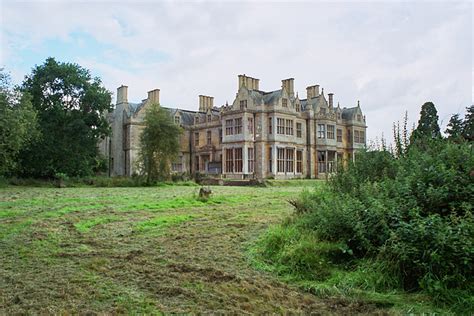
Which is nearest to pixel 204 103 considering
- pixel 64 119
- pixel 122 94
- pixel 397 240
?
pixel 122 94

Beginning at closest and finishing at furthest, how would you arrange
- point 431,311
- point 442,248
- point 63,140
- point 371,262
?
point 431,311
point 442,248
point 371,262
point 63,140

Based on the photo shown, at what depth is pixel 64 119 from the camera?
3569 cm

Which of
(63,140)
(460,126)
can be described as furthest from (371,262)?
(63,140)

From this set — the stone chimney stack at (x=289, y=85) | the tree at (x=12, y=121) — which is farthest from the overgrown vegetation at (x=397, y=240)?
the stone chimney stack at (x=289, y=85)

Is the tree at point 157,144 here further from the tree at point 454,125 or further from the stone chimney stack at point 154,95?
the tree at point 454,125

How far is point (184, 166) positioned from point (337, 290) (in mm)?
48436

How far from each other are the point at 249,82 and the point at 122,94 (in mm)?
16095

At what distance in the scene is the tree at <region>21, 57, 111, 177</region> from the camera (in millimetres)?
34875

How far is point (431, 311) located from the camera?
4566mm

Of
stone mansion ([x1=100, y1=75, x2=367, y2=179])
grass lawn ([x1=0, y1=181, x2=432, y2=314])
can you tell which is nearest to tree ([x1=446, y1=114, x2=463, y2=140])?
grass lawn ([x1=0, y1=181, x2=432, y2=314])

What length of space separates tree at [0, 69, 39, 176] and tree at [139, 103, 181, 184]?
788cm

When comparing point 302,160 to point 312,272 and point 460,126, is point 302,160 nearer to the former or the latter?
point 460,126

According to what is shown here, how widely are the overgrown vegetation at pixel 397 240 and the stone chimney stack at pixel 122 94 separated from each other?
152ft

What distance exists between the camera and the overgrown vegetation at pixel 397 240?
16.4ft
